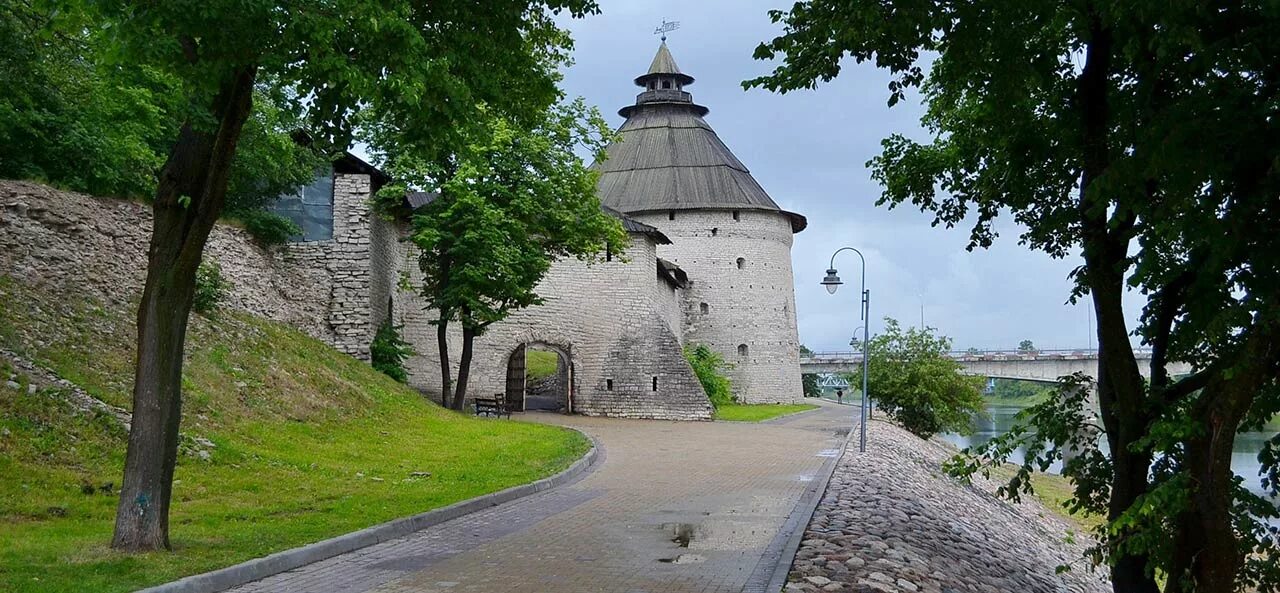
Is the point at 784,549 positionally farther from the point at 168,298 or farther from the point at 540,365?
the point at 540,365

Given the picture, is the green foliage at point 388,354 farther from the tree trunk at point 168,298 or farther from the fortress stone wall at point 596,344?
the tree trunk at point 168,298

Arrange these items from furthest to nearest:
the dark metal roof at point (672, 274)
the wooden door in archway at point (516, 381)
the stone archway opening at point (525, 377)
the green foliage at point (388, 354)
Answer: the dark metal roof at point (672, 274), the wooden door in archway at point (516, 381), the stone archway opening at point (525, 377), the green foliage at point (388, 354)

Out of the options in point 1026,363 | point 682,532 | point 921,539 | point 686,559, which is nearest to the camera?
point 686,559

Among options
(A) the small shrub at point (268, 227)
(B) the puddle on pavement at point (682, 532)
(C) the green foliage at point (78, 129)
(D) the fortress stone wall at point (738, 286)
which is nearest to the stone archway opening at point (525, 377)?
(A) the small shrub at point (268, 227)

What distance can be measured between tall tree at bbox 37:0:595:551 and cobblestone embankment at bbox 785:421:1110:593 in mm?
5336

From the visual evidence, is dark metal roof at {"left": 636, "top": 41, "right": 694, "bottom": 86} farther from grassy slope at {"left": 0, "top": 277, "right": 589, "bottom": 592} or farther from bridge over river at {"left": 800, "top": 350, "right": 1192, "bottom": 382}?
grassy slope at {"left": 0, "top": 277, "right": 589, "bottom": 592}

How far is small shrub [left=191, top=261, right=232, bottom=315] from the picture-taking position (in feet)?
67.4

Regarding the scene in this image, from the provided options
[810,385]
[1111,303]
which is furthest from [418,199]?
[810,385]

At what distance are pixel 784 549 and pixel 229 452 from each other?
8516 millimetres

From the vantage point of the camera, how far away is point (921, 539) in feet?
39.8

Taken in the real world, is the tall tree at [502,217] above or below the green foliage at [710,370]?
above

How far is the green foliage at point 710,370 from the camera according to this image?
4181 centimetres

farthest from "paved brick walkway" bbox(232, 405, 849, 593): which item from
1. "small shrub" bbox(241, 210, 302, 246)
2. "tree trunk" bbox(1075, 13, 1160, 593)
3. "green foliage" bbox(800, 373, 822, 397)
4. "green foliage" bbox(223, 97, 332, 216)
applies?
"green foliage" bbox(800, 373, 822, 397)

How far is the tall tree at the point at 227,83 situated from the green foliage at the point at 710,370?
28201 millimetres
